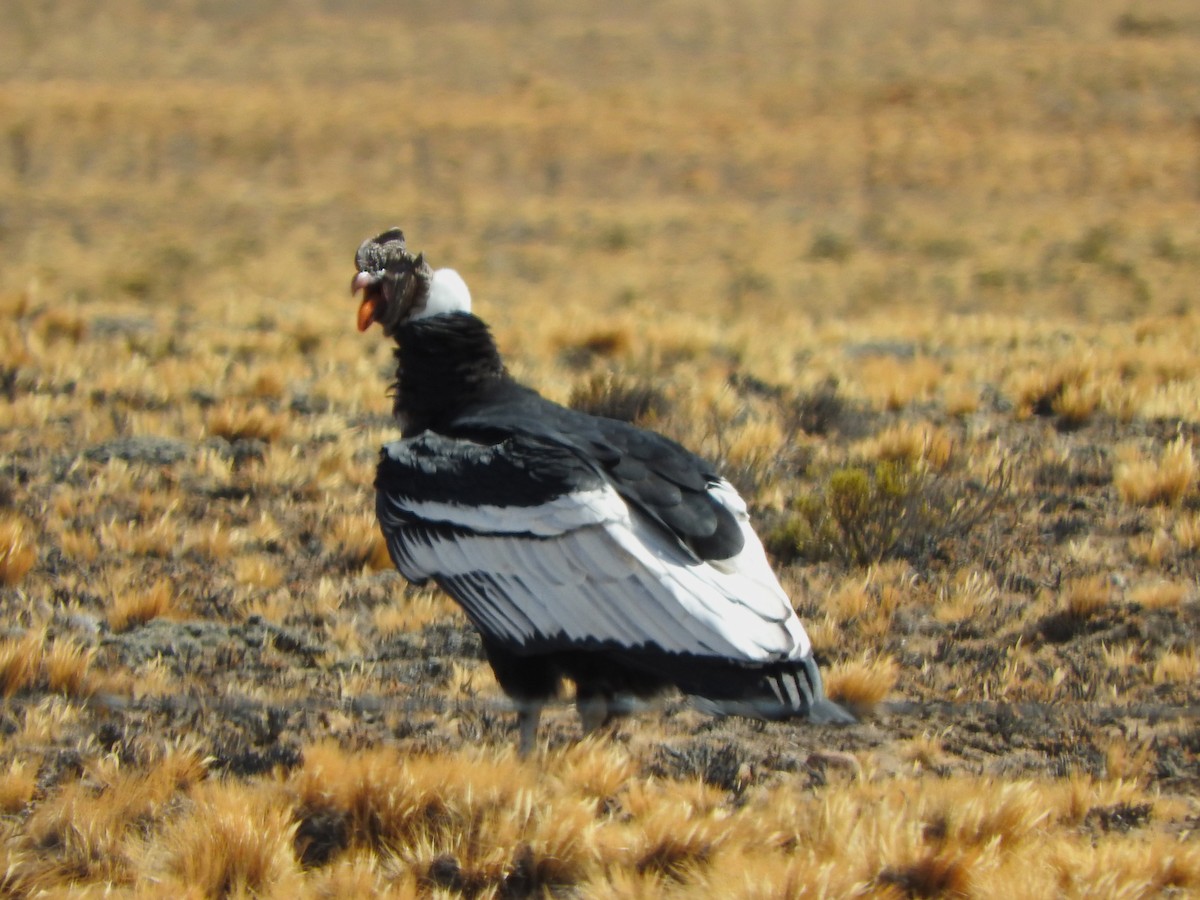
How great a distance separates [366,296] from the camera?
17.2 ft

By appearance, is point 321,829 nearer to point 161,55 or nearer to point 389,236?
point 389,236

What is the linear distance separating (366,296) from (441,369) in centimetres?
44

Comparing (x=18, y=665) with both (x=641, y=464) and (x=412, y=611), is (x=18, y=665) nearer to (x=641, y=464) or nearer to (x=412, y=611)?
(x=412, y=611)

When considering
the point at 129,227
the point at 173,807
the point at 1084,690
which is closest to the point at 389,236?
the point at 173,807

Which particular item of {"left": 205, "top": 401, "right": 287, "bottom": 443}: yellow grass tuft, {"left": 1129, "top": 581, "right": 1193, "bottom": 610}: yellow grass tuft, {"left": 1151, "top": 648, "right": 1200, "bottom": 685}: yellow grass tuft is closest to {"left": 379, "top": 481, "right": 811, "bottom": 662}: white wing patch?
{"left": 1151, "top": 648, "right": 1200, "bottom": 685}: yellow grass tuft

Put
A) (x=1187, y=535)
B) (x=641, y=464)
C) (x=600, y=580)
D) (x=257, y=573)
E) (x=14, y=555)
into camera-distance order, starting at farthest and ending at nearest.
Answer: (x=1187, y=535), (x=257, y=573), (x=14, y=555), (x=641, y=464), (x=600, y=580)

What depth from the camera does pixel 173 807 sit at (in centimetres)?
413

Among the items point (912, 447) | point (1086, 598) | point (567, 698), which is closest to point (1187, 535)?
point (1086, 598)

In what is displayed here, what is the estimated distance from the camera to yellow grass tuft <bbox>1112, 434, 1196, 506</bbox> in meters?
7.52

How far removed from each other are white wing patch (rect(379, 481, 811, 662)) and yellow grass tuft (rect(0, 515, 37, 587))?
109 inches

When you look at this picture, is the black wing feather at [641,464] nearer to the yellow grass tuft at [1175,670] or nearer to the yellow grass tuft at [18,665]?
the yellow grass tuft at [18,665]

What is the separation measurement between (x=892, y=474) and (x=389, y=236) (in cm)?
311

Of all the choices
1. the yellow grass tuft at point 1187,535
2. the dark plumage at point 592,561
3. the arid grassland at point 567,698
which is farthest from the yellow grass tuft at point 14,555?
the yellow grass tuft at point 1187,535

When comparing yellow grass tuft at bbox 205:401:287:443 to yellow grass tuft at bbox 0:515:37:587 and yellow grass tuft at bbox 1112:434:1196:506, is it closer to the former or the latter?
yellow grass tuft at bbox 0:515:37:587
